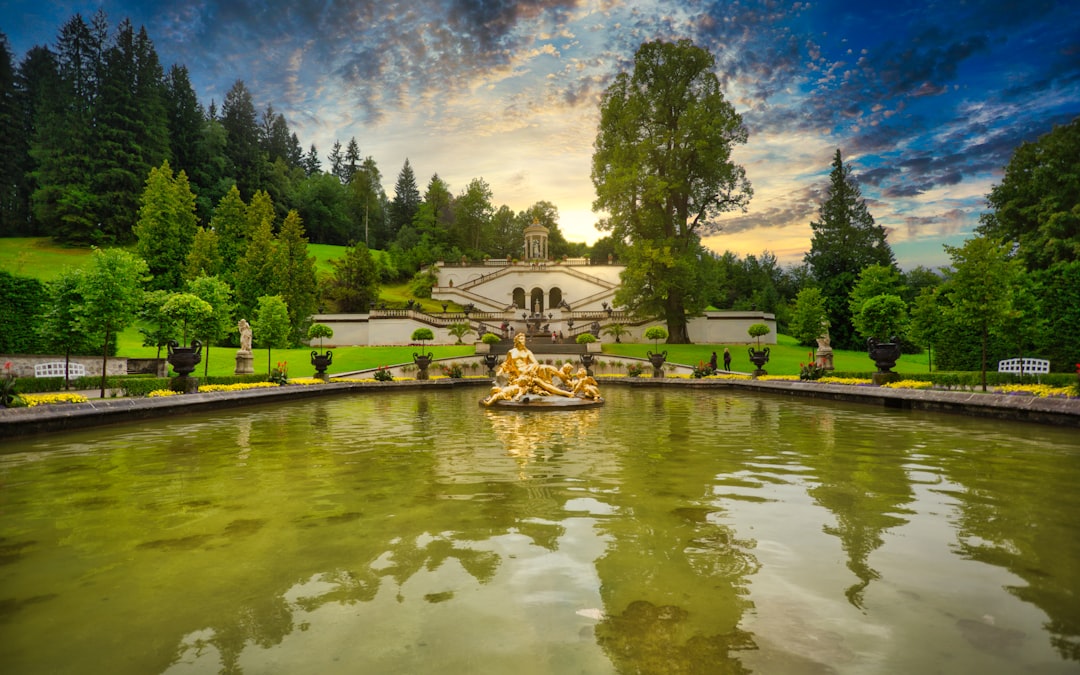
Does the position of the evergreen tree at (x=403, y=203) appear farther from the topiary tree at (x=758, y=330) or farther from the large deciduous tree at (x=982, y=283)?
the large deciduous tree at (x=982, y=283)

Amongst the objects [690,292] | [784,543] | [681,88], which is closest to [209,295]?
[784,543]

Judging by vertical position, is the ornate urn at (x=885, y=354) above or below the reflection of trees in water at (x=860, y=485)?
above

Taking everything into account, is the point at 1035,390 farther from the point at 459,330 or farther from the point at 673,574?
the point at 459,330

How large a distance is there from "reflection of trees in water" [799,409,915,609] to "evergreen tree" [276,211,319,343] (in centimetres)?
4467

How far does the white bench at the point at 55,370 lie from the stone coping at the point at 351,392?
9525mm

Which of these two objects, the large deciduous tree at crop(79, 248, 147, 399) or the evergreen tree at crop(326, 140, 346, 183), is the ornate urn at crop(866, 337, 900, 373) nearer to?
the large deciduous tree at crop(79, 248, 147, 399)

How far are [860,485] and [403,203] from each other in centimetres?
10693

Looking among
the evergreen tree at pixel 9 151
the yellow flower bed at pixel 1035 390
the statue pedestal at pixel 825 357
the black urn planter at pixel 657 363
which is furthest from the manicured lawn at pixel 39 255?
the yellow flower bed at pixel 1035 390

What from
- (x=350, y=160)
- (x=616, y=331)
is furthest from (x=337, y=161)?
(x=616, y=331)

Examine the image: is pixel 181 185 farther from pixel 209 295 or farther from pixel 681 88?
pixel 681 88

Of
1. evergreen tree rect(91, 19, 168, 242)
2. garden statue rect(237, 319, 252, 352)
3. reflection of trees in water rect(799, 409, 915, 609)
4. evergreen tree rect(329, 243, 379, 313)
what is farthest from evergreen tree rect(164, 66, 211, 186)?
reflection of trees in water rect(799, 409, 915, 609)

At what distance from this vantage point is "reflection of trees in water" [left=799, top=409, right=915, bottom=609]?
14.6 feet

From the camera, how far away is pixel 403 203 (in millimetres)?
104625

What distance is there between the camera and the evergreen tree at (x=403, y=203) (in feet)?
339
